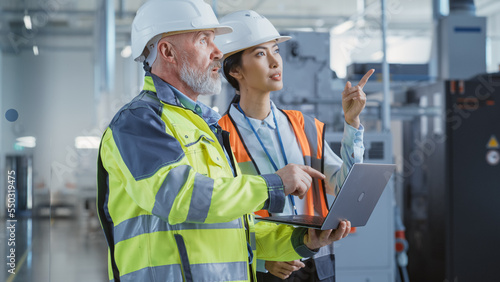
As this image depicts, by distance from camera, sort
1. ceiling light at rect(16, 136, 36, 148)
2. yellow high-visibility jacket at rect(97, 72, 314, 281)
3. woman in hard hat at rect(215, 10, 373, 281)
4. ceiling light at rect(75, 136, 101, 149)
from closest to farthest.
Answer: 1. yellow high-visibility jacket at rect(97, 72, 314, 281)
2. woman in hard hat at rect(215, 10, 373, 281)
3. ceiling light at rect(16, 136, 36, 148)
4. ceiling light at rect(75, 136, 101, 149)

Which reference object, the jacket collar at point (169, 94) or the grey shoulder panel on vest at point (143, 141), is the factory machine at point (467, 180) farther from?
the grey shoulder panel on vest at point (143, 141)

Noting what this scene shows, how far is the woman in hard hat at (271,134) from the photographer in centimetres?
207

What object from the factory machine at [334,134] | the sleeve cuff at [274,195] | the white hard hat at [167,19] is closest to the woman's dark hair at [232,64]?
the white hard hat at [167,19]

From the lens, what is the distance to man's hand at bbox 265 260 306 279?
203cm

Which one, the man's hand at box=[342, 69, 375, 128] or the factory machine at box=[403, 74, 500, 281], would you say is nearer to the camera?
the man's hand at box=[342, 69, 375, 128]

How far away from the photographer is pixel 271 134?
2.16 m

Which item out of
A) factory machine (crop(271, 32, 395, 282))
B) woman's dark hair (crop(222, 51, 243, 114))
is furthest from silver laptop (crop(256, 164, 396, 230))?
factory machine (crop(271, 32, 395, 282))

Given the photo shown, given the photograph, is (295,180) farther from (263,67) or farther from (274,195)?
(263,67)

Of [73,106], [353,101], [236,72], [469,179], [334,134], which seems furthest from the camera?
[73,106]

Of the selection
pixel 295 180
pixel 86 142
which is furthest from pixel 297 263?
Result: pixel 86 142

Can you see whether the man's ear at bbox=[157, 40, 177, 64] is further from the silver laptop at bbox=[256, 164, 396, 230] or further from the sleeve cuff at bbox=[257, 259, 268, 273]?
the sleeve cuff at bbox=[257, 259, 268, 273]

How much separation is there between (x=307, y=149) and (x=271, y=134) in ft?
0.52

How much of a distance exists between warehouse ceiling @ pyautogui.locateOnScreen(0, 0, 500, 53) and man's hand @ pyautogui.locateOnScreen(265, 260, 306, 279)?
1.68 m

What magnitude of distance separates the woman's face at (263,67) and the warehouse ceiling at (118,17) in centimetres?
128
